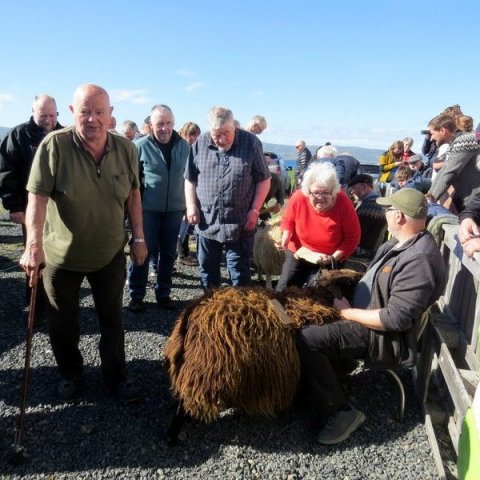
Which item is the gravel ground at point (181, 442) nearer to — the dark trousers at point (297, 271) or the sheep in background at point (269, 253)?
the dark trousers at point (297, 271)

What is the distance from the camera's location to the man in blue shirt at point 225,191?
3834 millimetres

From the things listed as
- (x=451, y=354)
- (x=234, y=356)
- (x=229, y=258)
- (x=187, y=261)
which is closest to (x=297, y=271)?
(x=229, y=258)

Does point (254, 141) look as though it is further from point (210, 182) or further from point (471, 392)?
point (471, 392)

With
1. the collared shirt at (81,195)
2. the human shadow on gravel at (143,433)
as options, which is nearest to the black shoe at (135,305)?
the human shadow on gravel at (143,433)

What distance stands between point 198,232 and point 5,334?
2086 mm

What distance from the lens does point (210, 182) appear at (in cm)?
395

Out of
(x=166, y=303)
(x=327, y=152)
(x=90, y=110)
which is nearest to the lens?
(x=90, y=110)

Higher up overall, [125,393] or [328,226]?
[328,226]

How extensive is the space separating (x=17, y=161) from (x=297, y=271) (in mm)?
2803

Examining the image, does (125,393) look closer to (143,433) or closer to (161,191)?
(143,433)

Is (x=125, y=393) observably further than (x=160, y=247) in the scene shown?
No

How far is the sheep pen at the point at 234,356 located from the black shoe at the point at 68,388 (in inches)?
31.2

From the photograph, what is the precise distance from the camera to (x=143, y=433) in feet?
9.18

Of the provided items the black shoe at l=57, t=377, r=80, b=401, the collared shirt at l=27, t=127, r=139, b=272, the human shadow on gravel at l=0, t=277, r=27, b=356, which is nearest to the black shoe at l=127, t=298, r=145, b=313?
the human shadow on gravel at l=0, t=277, r=27, b=356
